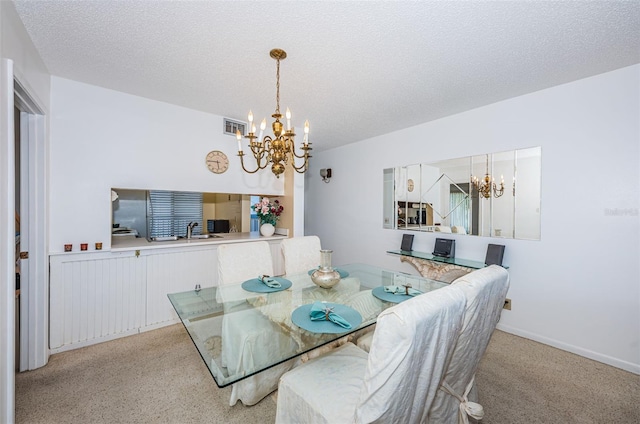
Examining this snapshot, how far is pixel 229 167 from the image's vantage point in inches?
138

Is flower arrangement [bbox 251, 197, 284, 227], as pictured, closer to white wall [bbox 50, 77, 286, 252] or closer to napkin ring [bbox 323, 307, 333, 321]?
white wall [bbox 50, 77, 286, 252]

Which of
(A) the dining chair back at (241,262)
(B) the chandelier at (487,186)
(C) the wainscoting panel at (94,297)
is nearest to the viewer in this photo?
(A) the dining chair back at (241,262)

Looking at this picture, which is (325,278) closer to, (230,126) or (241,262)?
(241,262)

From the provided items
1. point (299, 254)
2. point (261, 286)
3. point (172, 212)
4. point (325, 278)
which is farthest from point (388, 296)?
point (172, 212)

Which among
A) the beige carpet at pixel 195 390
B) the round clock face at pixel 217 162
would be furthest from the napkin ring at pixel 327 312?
the round clock face at pixel 217 162

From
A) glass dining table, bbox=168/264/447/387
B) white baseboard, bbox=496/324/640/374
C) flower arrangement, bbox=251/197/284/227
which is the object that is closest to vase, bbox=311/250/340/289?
glass dining table, bbox=168/264/447/387

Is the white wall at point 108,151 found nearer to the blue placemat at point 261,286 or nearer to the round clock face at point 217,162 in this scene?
the round clock face at point 217,162

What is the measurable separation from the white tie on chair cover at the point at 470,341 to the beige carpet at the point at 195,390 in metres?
0.43

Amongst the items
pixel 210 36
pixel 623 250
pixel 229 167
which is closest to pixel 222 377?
pixel 210 36

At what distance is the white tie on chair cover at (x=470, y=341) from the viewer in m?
1.20

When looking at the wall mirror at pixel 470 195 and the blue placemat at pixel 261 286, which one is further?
the wall mirror at pixel 470 195

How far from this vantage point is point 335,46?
1908mm

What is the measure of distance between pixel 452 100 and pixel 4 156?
356 centimetres

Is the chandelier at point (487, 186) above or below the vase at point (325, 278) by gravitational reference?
above
